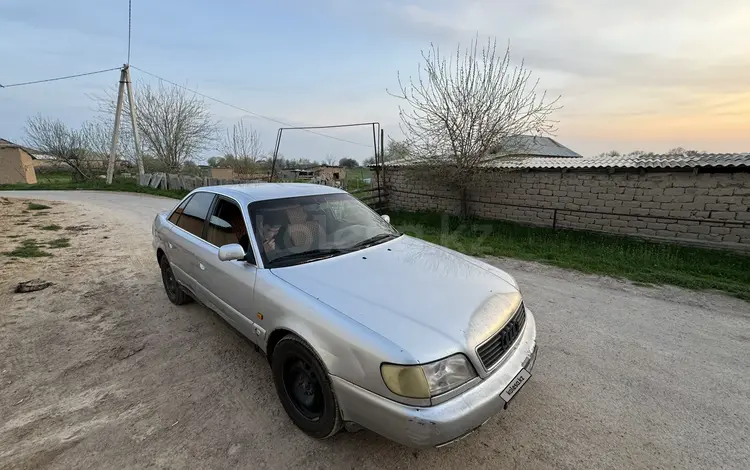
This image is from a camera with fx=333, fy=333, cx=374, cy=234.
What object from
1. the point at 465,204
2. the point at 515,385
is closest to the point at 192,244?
the point at 515,385

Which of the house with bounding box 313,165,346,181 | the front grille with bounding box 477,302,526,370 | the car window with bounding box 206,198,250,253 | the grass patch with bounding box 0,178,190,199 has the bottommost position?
the front grille with bounding box 477,302,526,370

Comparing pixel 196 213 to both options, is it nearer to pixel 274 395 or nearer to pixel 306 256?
pixel 306 256

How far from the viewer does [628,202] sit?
9188mm

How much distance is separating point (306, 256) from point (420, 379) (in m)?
1.31

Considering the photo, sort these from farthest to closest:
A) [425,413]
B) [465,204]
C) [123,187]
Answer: [123,187]
[465,204]
[425,413]

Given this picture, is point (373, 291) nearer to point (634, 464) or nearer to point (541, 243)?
point (634, 464)

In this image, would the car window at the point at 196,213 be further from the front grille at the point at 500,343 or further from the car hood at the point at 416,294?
the front grille at the point at 500,343

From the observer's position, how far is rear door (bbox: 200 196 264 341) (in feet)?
8.05

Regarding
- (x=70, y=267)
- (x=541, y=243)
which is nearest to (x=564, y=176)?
(x=541, y=243)

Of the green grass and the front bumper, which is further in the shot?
the green grass

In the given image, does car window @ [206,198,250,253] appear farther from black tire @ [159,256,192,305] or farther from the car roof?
black tire @ [159,256,192,305]

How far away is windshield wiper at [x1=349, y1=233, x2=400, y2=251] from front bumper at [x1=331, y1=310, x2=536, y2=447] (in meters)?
1.21

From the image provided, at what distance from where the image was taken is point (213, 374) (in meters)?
2.72

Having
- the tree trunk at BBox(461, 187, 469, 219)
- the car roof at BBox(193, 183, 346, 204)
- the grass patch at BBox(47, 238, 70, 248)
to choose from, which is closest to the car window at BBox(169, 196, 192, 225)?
the car roof at BBox(193, 183, 346, 204)
